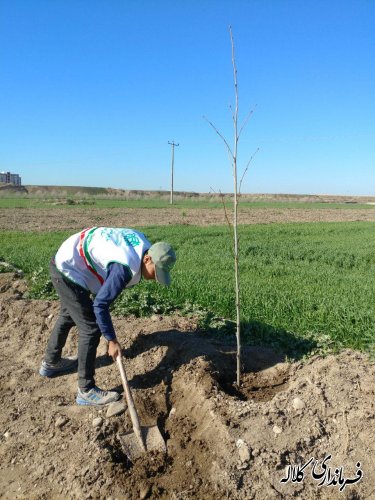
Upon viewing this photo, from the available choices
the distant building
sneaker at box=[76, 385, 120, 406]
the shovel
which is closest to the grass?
sneaker at box=[76, 385, 120, 406]

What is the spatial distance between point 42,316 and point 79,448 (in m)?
2.87

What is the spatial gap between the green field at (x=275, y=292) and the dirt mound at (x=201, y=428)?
50 cm

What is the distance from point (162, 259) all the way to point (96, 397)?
5.28 ft

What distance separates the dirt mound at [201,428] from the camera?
10.1 feet

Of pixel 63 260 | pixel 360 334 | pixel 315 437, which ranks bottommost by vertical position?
pixel 315 437

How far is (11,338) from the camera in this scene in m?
5.62

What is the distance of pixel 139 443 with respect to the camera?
137 inches

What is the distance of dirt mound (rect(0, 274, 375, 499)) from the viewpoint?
3072 millimetres

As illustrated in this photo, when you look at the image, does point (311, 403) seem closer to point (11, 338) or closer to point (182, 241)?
point (11, 338)

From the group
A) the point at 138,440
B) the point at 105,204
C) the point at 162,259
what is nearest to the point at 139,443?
the point at 138,440

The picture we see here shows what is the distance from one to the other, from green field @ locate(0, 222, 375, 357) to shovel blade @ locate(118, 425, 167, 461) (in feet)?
6.14

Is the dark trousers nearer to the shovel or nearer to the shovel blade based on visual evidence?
the shovel

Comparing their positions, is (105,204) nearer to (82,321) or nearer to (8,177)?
(82,321)

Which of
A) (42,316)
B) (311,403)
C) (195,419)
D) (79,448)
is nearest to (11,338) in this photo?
(42,316)
